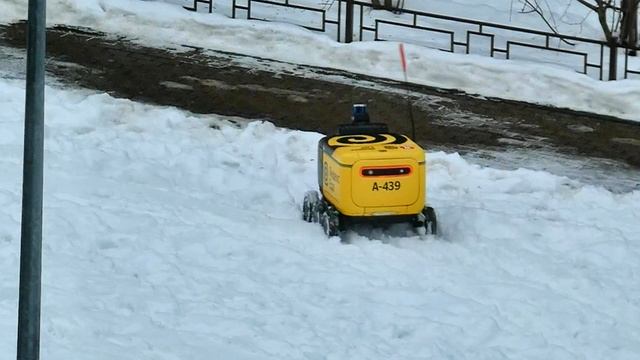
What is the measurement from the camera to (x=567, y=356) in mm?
7672

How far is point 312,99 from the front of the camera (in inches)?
595

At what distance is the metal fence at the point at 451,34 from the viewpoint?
17391 millimetres

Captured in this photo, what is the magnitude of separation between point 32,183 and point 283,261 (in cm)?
481

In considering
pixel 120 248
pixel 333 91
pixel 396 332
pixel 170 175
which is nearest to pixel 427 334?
pixel 396 332

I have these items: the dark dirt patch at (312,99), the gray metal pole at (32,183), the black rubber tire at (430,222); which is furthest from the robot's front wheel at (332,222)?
the gray metal pole at (32,183)

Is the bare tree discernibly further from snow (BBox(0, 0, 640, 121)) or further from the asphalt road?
the asphalt road

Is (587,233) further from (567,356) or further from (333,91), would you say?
(333,91)

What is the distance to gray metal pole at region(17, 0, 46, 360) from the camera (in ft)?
14.6

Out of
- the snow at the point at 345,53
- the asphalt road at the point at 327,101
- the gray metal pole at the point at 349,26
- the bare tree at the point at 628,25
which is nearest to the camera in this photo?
the asphalt road at the point at 327,101

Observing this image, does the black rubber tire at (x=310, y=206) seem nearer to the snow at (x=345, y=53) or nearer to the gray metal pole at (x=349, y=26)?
the snow at (x=345, y=53)

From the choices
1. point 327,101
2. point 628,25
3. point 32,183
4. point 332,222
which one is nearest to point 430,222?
point 332,222

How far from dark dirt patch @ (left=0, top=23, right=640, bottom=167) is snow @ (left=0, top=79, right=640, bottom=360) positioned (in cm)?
157

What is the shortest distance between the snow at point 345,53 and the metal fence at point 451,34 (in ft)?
0.87

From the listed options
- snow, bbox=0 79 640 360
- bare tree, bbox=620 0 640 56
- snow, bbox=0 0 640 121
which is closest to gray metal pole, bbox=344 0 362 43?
snow, bbox=0 0 640 121
